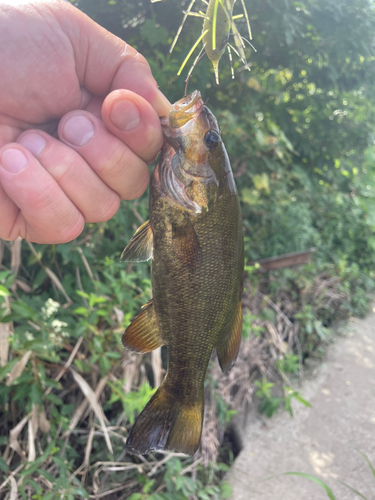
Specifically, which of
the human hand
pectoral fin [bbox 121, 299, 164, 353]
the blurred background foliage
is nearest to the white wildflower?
the blurred background foliage

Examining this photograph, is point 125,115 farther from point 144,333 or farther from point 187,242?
point 144,333

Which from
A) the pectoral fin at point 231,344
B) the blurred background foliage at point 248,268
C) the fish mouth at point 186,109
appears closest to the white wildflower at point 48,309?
the blurred background foliage at point 248,268

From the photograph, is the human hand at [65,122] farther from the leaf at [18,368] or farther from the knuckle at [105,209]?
the leaf at [18,368]

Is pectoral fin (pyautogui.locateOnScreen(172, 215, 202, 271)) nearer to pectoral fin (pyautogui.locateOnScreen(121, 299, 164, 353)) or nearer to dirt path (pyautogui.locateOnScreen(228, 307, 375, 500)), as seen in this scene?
pectoral fin (pyautogui.locateOnScreen(121, 299, 164, 353))

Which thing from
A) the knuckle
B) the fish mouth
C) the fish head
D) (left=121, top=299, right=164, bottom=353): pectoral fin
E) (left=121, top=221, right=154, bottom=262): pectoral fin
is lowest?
(left=121, top=299, right=164, bottom=353): pectoral fin

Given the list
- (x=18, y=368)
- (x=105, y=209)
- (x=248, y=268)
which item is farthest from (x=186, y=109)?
(x=248, y=268)
